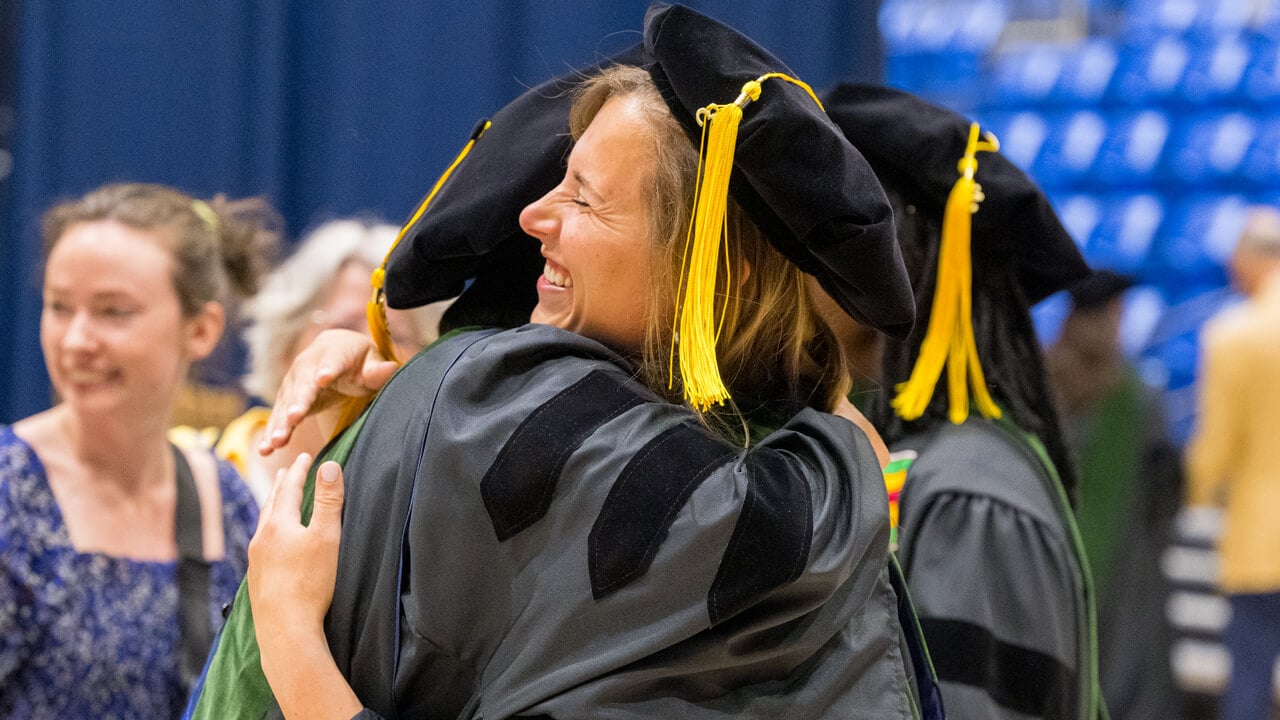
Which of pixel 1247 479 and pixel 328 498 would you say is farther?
pixel 1247 479

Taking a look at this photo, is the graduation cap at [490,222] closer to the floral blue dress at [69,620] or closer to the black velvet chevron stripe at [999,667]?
the black velvet chevron stripe at [999,667]

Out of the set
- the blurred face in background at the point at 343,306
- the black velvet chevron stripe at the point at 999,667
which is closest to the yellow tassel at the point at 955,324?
the black velvet chevron stripe at the point at 999,667

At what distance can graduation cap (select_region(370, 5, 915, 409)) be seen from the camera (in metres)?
1.15

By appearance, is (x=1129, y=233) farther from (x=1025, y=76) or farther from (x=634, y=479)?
(x=634, y=479)

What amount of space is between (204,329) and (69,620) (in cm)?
58

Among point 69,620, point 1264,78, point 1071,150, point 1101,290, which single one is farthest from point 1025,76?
point 69,620

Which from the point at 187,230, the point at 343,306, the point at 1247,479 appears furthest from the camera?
the point at 1247,479

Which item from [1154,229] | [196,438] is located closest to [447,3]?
[196,438]

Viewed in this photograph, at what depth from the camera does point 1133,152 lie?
6.60 meters

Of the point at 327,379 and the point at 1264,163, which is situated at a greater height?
the point at 327,379

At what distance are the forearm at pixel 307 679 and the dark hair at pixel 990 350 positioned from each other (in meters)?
0.92

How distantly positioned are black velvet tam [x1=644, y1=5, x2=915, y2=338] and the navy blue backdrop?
2643 mm

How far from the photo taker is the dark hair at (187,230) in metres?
2.28

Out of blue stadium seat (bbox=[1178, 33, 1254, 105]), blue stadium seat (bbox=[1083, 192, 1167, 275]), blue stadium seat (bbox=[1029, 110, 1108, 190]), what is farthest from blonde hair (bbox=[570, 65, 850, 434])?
blue stadium seat (bbox=[1178, 33, 1254, 105])
